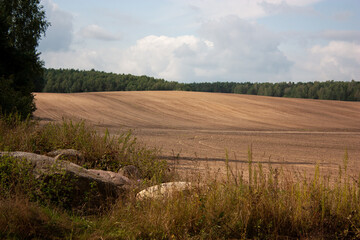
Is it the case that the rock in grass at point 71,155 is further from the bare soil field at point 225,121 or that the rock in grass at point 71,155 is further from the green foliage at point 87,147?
the bare soil field at point 225,121

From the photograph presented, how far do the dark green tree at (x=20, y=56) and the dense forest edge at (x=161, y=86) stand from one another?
57.0 m

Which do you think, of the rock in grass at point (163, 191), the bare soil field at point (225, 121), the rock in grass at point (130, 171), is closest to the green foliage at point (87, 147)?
the rock in grass at point (130, 171)

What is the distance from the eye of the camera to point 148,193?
618 cm

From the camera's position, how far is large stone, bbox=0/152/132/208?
6.46 metres

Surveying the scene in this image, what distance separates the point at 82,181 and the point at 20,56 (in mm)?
15114

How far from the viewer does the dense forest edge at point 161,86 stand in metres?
80.4

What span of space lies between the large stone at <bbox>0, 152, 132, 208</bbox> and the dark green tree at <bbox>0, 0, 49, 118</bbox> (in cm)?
470

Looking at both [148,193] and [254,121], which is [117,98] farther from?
[148,193]

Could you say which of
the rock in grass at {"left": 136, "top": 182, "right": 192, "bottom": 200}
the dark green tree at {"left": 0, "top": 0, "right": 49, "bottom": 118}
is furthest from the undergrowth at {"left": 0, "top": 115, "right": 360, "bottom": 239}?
the dark green tree at {"left": 0, "top": 0, "right": 49, "bottom": 118}

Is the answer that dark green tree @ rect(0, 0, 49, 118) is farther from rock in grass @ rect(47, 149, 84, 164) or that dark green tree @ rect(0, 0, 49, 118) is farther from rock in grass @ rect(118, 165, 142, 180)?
rock in grass @ rect(118, 165, 142, 180)

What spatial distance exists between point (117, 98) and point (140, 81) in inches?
1914

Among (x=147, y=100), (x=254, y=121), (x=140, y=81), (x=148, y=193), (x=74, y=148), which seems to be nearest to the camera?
(x=148, y=193)

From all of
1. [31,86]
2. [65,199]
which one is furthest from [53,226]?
[31,86]

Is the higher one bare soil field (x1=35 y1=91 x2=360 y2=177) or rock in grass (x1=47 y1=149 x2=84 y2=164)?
rock in grass (x1=47 y1=149 x2=84 y2=164)
